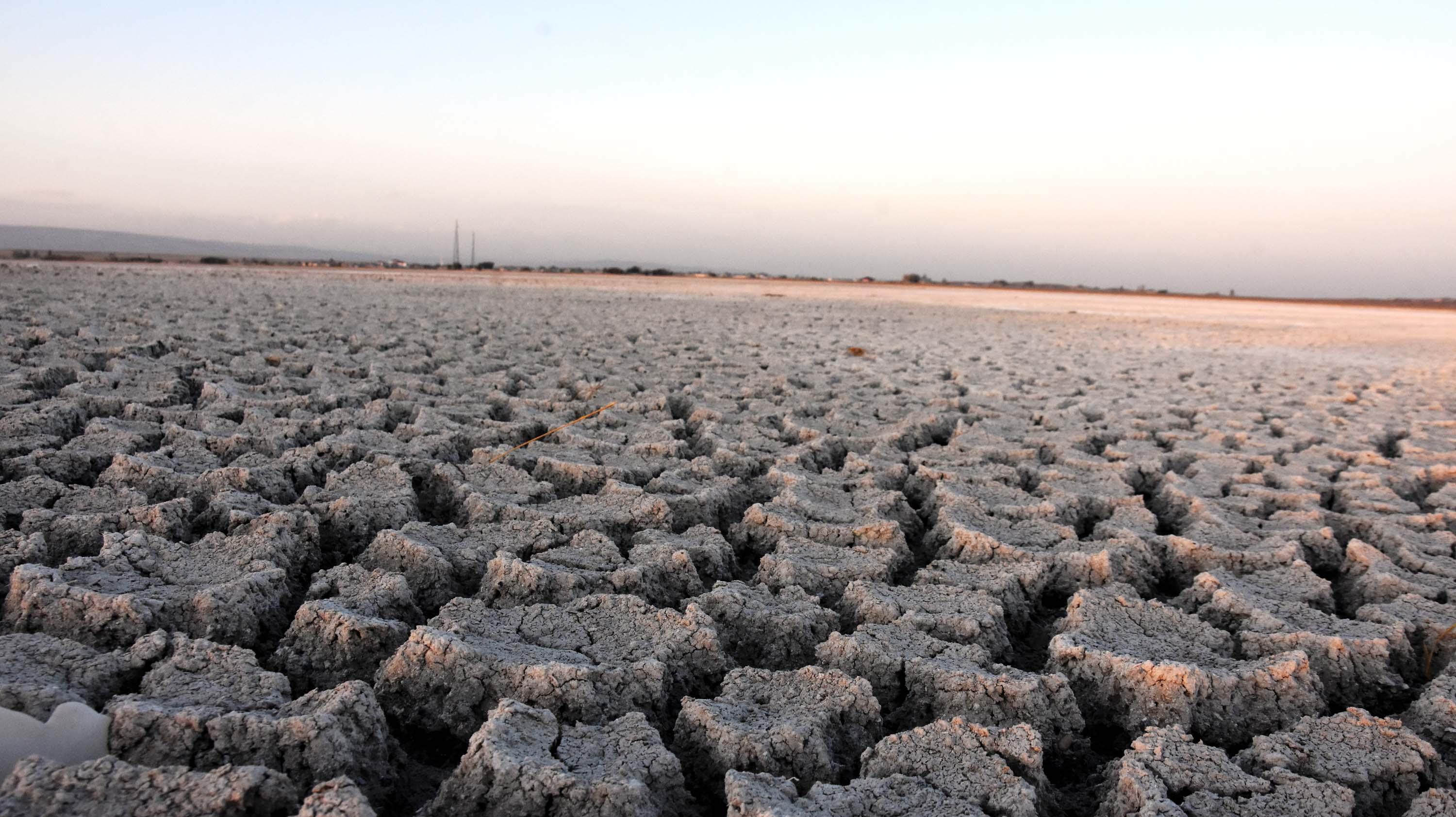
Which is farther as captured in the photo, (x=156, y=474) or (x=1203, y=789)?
(x=156, y=474)

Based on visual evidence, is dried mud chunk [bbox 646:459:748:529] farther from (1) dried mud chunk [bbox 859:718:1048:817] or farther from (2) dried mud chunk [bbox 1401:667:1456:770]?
(2) dried mud chunk [bbox 1401:667:1456:770]

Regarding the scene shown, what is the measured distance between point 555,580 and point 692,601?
31 cm

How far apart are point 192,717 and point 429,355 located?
411cm

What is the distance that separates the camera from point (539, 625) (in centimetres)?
161

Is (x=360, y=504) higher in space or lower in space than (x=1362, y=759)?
higher

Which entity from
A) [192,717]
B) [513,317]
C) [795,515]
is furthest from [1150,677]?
[513,317]

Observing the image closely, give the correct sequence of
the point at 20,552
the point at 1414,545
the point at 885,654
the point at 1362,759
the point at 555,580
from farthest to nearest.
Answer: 1. the point at 1414,545
2. the point at 555,580
3. the point at 20,552
4. the point at 885,654
5. the point at 1362,759

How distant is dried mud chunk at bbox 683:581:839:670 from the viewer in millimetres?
1645

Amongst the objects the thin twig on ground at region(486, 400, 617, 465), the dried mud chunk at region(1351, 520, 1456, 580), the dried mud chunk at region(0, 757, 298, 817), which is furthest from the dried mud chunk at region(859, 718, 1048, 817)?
the thin twig on ground at region(486, 400, 617, 465)

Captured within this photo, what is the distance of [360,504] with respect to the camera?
2145 mm

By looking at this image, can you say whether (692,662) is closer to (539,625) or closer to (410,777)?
(539,625)

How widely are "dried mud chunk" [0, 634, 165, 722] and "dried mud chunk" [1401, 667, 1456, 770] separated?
85.8 inches

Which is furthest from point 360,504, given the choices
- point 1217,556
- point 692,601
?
point 1217,556

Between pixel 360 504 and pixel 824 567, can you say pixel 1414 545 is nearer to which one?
pixel 824 567
